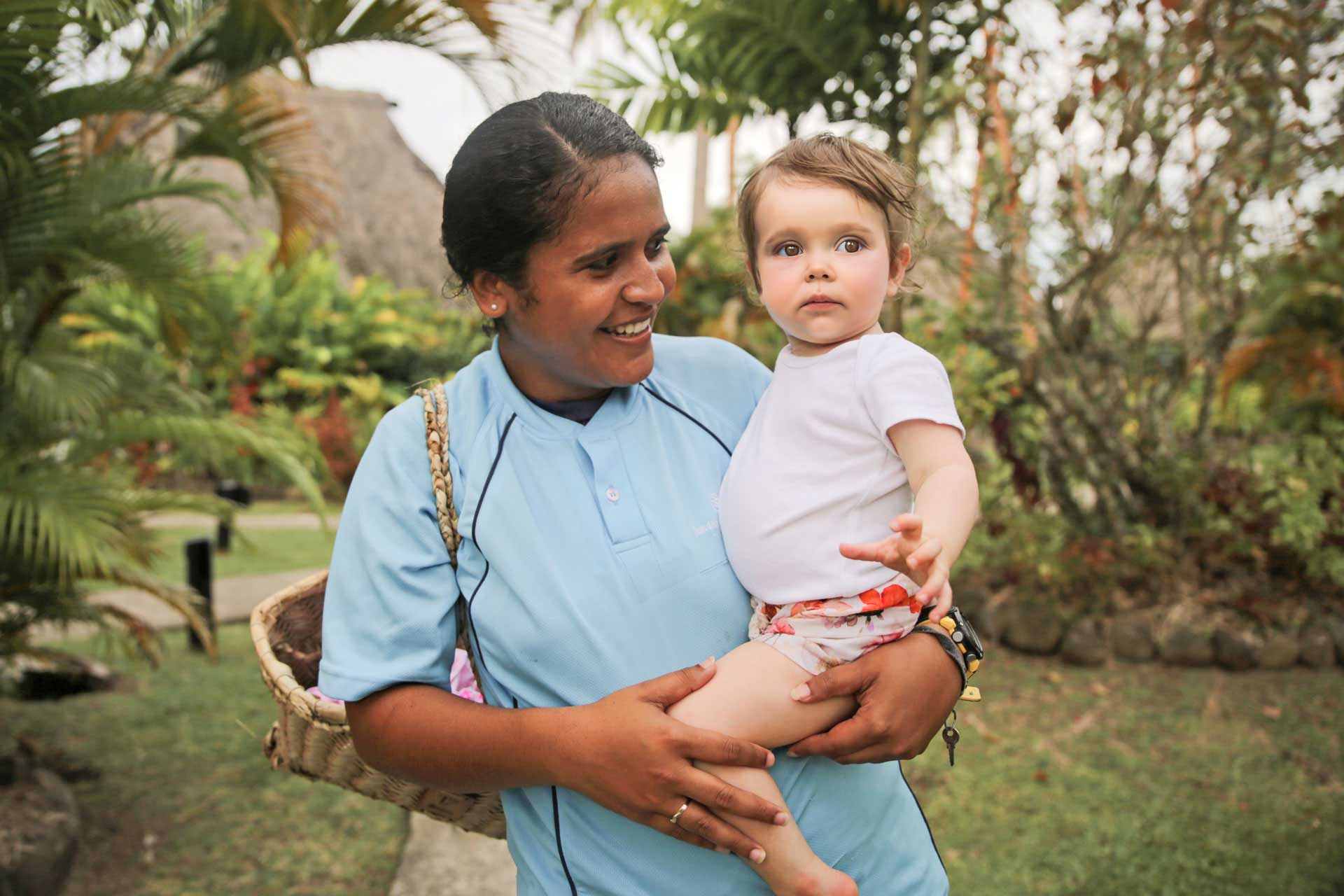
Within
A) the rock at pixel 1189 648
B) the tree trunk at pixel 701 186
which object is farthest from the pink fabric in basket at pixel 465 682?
the tree trunk at pixel 701 186

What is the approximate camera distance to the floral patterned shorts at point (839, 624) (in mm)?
1456

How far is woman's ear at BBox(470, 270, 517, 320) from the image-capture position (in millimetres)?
1539

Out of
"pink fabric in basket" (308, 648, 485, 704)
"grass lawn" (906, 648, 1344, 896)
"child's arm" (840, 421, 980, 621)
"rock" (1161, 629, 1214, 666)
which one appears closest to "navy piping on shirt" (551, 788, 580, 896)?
"pink fabric in basket" (308, 648, 485, 704)

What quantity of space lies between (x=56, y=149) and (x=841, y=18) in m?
4.19

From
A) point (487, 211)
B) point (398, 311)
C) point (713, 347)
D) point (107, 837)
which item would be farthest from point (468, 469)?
point (398, 311)

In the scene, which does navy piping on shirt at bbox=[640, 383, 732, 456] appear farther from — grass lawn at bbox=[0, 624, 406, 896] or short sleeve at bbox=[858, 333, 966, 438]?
grass lawn at bbox=[0, 624, 406, 896]

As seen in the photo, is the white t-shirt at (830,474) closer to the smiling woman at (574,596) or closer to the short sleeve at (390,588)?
the smiling woman at (574,596)

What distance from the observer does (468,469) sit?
143 centimetres

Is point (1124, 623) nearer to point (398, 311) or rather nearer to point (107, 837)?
point (107, 837)

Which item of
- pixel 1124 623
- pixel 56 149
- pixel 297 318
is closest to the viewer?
pixel 56 149

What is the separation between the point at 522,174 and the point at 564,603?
1.88 ft

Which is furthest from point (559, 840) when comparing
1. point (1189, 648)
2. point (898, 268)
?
point (1189, 648)

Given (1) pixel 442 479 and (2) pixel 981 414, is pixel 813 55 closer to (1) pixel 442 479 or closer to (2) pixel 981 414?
(2) pixel 981 414

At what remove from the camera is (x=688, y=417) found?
1.64m
